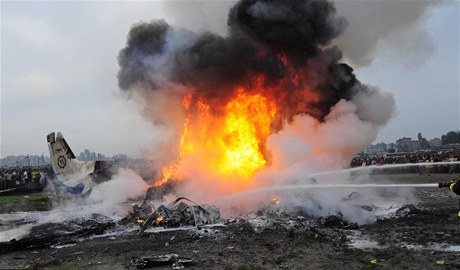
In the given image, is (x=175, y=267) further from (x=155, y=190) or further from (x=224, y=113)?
(x=224, y=113)

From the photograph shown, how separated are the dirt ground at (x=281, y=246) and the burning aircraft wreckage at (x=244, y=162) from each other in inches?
3.5

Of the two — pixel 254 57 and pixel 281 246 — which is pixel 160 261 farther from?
pixel 254 57

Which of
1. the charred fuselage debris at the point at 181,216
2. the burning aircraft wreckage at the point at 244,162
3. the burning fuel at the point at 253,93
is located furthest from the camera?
the burning fuel at the point at 253,93

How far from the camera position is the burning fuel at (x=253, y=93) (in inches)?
842

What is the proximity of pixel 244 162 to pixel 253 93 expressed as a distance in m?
4.49

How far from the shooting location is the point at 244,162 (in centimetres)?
2159

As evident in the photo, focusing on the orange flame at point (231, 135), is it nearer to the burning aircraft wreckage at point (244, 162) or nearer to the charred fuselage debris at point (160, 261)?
the burning aircraft wreckage at point (244, 162)

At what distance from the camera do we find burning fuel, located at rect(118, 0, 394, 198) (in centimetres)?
2139

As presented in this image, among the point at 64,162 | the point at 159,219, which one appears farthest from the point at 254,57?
the point at 64,162

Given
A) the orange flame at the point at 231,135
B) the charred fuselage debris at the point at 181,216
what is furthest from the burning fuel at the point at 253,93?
the charred fuselage debris at the point at 181,216

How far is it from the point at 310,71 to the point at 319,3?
14.7 feet

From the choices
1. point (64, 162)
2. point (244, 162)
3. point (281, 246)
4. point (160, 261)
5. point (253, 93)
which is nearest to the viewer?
point (160, 261)

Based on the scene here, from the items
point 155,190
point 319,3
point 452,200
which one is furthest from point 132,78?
point 452,200

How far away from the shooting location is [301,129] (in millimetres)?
24391
